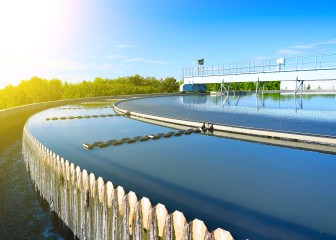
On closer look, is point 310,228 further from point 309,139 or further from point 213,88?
point 213,88

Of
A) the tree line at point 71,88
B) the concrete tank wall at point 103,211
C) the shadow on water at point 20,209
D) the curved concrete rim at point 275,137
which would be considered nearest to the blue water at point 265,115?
the curved concrete rim at point 275,137

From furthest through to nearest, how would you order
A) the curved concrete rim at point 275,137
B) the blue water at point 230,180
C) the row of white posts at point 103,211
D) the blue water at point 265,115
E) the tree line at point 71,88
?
the tree line at point 71,88, the blue water at point 265,115, the curved concrete rim at point 275,137, the blue water at point 230,180, the row of white posts at point 103,211

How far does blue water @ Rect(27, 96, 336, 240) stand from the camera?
7215 millimetres

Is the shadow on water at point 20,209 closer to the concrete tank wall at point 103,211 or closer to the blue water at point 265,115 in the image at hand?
the concrete tank wall at point 103,211

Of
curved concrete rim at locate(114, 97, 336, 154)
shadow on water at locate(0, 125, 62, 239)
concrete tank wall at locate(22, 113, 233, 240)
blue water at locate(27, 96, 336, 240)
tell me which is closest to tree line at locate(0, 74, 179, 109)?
curved concrete rim at locate(114, 97, 336, 154)

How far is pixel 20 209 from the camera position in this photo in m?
11.3

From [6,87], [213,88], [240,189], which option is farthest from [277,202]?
[6,87]

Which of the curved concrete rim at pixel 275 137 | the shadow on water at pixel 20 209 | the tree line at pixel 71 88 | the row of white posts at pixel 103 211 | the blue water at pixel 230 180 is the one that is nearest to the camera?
the row of white posts at pixel 103 211

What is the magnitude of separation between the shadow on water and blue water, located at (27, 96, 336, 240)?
2261mm

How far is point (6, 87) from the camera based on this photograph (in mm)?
130875

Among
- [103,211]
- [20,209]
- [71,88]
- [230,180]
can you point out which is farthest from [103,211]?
[71,88]

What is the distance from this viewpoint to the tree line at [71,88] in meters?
92.9

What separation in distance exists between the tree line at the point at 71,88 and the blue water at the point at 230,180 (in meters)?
76.4

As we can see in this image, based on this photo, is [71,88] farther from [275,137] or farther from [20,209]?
[20,209]
